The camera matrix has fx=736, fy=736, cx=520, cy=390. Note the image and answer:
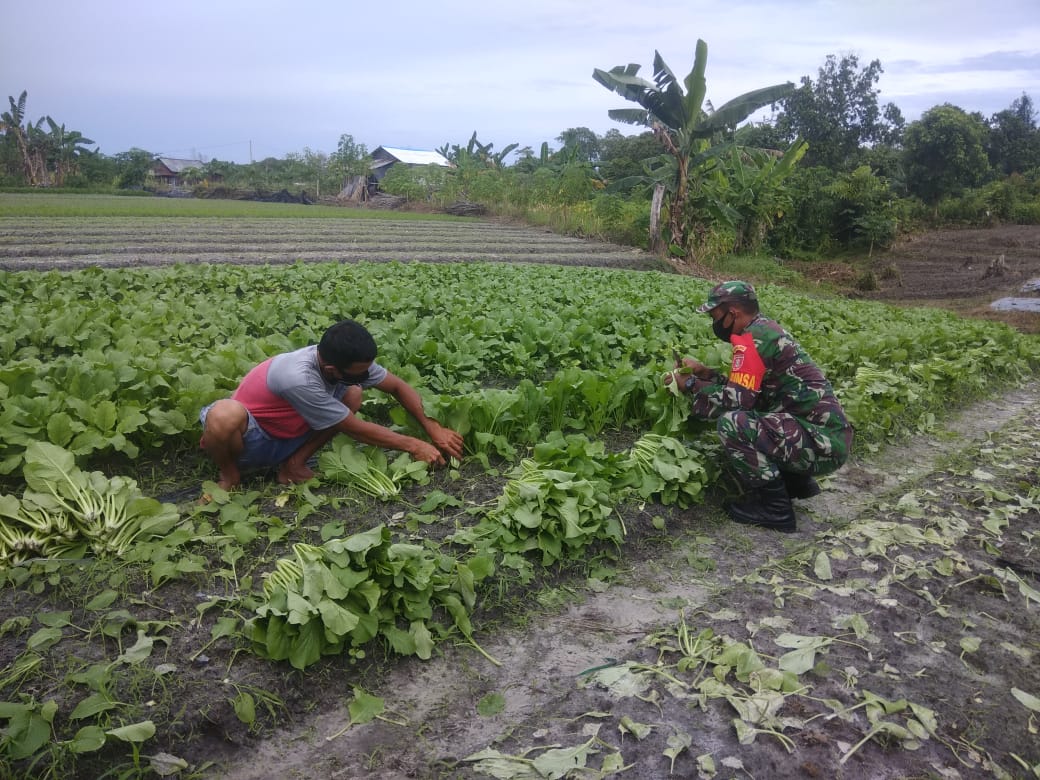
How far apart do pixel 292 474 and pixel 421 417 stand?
2.71 feet

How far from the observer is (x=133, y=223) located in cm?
2130

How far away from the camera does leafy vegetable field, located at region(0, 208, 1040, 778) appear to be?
8.70 ft

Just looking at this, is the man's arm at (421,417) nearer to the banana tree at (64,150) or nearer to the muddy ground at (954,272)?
the muddy ground at (954,272)

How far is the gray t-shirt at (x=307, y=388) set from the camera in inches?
156

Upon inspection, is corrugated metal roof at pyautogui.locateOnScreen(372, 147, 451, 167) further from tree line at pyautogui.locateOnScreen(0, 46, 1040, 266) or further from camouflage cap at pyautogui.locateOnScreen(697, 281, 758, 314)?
camouflage cap at pyautogui.locateOnScreen(697, 281, 758, 314)

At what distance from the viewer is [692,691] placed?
2.96 metres

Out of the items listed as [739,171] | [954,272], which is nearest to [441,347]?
[739,171]

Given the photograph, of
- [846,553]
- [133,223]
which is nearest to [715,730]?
[846,553]

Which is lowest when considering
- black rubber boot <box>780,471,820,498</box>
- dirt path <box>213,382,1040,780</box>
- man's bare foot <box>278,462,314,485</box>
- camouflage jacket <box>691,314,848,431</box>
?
dirt path <box>213,382,1040,780</box>

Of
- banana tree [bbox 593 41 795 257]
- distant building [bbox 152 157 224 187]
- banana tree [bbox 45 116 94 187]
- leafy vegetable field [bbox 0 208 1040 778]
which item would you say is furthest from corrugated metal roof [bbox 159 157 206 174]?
leafy vegetable field [bbox 0 208 1040 778]

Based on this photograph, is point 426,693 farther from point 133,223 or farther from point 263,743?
point 133,223

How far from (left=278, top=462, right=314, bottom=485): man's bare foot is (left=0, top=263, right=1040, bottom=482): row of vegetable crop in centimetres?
74

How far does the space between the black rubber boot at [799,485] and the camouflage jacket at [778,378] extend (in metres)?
0.47

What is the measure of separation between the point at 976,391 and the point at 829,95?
94.7ft
